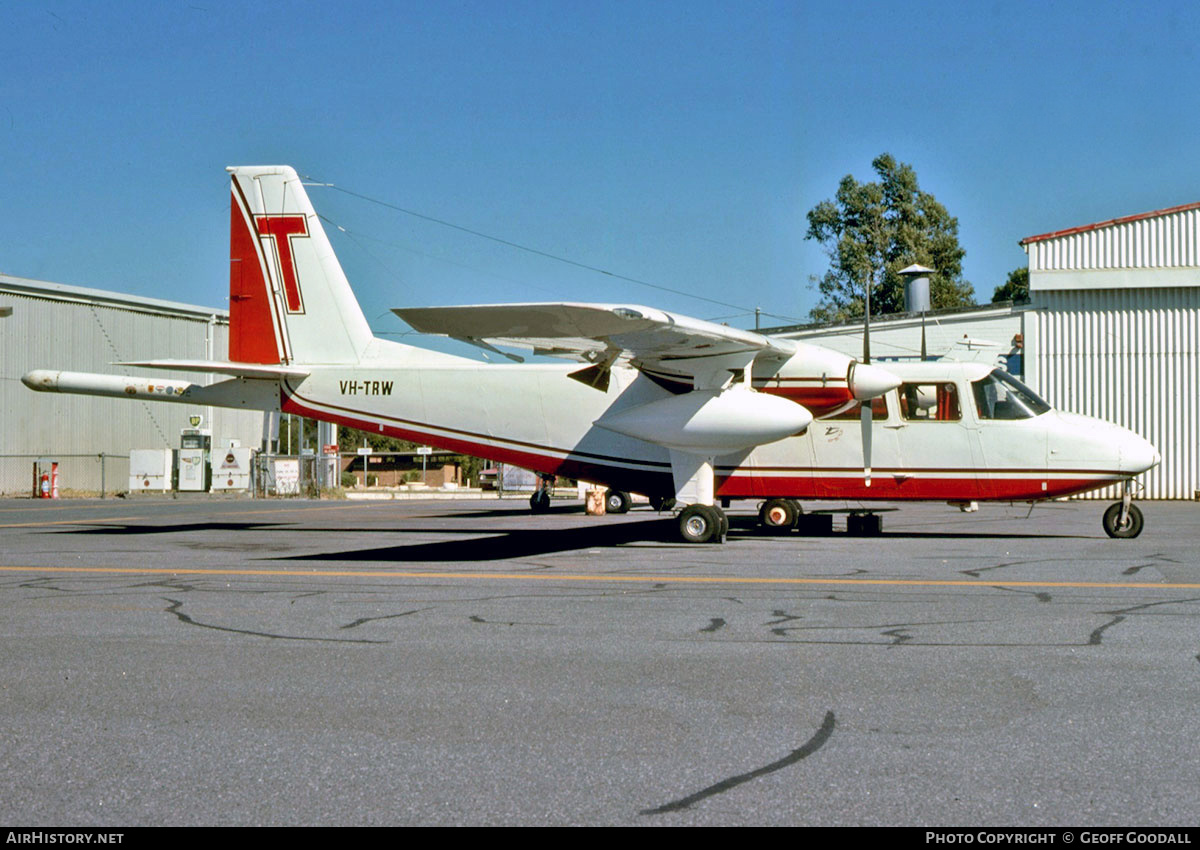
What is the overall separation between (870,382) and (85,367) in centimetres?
4105

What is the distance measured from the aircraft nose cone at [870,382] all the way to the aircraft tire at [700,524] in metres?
2.93

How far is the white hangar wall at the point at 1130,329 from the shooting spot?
34062 mm

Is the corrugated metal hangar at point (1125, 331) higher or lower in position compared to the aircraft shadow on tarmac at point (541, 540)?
higher

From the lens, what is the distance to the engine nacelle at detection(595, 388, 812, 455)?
665 inches

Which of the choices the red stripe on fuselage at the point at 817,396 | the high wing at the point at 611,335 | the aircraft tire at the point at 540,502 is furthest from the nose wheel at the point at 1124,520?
the aircraft tire at the point at 540,502

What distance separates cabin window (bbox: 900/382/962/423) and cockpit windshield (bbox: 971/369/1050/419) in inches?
14.0

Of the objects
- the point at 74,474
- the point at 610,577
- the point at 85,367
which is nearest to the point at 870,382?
the point at 610,577

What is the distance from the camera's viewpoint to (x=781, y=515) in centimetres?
1964

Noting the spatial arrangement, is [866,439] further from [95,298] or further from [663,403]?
[95,298]

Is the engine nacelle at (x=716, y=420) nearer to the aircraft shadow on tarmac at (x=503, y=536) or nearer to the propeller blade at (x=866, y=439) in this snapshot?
the propeller blade at (x=866, y=439)

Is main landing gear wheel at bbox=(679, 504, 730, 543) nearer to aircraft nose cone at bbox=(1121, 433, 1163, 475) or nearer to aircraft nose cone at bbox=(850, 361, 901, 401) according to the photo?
aircraft nose cone at bbox=(850, 361, 901, 401)

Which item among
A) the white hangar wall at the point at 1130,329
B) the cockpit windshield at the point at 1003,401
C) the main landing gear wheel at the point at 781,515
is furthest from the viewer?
the white hangar wall at the point at 1130,329

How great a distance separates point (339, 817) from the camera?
3945 mm

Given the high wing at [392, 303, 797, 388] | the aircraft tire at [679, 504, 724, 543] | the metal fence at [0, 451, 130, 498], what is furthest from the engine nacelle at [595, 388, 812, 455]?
the metal fence at [0, 451, 130, 498]
